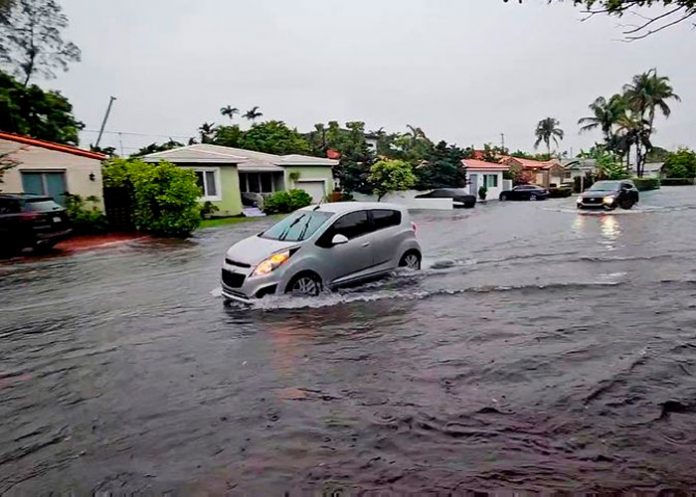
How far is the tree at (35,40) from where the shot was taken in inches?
1193

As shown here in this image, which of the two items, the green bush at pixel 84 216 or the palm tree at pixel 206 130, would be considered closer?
the green bush at pixel 84 216

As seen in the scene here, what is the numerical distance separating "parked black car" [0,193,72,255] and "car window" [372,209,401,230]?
1118cm

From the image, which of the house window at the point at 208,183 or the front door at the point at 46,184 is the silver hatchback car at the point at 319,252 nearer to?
the front door at the point at 46,184

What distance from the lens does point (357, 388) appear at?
16.5 feet

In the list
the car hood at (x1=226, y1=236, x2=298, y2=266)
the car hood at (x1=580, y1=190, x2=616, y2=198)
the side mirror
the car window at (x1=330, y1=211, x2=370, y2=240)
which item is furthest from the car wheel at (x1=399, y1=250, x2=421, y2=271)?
the car hood at (x1=580, y1=190, x2=616, y2=198)

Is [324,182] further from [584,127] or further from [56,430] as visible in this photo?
[584,127]

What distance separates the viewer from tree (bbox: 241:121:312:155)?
145 ft

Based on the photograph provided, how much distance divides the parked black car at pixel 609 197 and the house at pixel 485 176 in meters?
12.6

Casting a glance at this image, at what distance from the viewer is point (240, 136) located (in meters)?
45.3

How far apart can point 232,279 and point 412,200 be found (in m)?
28.3

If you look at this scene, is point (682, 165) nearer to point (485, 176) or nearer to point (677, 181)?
point (677, 181)

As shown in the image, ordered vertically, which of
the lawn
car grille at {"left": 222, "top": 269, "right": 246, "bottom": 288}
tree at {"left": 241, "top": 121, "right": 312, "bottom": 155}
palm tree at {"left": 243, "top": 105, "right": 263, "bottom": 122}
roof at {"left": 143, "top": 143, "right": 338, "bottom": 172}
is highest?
palm tree at {"left": 243, "top": 105, "right": 263, "bottom": 122}

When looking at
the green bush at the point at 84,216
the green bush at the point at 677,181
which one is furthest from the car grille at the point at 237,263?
the green bush at the point at 677,181

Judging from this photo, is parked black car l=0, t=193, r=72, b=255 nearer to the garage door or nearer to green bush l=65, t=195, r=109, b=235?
green bush l=65, t=195, r=109, b=235
